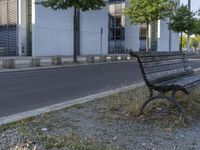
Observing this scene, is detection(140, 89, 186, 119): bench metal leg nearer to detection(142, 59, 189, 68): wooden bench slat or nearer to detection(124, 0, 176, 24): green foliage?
detection(142, 59, 189, 68): wooden bench slat

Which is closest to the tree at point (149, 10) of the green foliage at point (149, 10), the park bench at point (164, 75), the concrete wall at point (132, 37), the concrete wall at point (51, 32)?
the green foliage at point (149, 10)

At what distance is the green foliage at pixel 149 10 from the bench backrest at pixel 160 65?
2798 cm

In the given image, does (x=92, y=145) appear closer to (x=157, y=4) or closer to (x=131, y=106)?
(x=131, y=106)

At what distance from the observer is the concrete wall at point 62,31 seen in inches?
1622

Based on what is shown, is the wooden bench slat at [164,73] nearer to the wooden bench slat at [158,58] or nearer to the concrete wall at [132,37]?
the wooden bench slat at [158,58]

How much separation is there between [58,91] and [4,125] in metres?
5.27

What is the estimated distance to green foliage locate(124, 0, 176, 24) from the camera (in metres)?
36.5

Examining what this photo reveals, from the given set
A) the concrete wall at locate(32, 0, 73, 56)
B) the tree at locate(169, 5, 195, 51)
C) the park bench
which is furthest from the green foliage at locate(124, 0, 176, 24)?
the park bench

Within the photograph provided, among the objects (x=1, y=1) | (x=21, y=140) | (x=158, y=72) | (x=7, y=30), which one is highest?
(x=1, y=1)

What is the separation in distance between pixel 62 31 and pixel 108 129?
1579 inches

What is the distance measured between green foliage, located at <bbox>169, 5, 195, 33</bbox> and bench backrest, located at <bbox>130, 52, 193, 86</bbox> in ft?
128

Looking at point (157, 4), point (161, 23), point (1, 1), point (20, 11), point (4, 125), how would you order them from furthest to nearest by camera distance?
point (161, 23)
point (1, 1)
point (20, 11)
point (157, 4)
point (4, 125)

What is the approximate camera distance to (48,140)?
16.2ft

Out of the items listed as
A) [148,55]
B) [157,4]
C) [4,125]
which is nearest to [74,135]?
[4,125]
